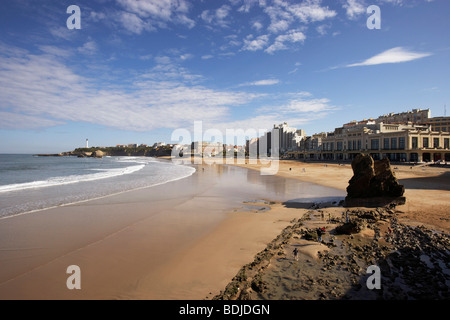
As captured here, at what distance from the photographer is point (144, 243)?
829cm

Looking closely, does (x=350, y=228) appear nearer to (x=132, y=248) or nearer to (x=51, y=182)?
(x=132, y=248)

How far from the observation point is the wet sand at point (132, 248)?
18.0 ft

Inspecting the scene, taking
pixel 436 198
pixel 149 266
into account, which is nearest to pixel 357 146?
pixel 436 198

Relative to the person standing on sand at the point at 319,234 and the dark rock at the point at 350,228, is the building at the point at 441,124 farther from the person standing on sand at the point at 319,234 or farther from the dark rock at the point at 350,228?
the person standing on sand at the point at 319,234

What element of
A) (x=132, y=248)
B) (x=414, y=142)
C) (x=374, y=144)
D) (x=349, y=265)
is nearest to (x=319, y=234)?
(x=349, y=265)

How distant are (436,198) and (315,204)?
305 inches

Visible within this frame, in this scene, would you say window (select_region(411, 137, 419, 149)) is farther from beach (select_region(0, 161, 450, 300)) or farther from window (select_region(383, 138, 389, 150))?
beach (select_region(0, 161, 450, 300))

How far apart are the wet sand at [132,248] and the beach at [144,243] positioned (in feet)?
0.08

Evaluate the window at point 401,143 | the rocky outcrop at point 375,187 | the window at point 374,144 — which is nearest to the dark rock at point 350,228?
the rocky outcrop at point 375,187

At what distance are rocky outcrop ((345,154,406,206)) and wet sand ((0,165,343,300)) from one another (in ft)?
13.0

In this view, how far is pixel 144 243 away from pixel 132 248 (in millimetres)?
533

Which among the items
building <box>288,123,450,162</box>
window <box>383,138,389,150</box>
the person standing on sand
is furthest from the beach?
window <box>383,138,389,150</box>

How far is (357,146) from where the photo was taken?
61875 millimetres
